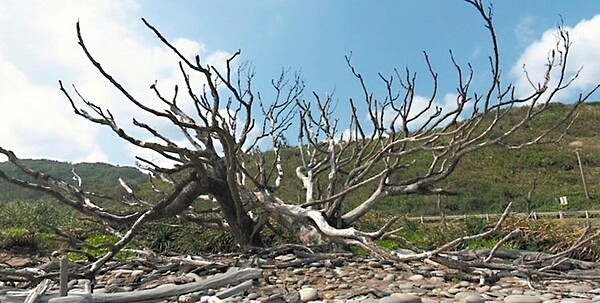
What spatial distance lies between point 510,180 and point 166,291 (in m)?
21.9

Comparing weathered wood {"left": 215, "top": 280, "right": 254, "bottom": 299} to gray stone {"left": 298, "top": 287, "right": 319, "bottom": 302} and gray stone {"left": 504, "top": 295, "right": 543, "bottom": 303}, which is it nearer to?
gray stone {"left": 298, "top": 287, "right": 319, "bottom": 302}

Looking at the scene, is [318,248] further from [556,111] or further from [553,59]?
[556,111]

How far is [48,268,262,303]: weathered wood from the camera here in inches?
117

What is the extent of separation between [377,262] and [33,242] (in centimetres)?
597

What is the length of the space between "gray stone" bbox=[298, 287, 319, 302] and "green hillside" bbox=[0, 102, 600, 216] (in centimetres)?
1223

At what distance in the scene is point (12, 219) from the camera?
1127 cm

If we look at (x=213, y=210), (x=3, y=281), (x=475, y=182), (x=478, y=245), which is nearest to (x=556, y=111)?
(x=475, y=182)

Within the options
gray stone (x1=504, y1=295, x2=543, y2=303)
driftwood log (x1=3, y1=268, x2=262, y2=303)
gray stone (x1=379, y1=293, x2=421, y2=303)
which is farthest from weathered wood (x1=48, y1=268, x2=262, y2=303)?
gray stone (x1=504, y1=295, x2=543, y2=303)

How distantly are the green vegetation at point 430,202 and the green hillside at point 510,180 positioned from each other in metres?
0.04

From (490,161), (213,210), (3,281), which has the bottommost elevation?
(3,281)

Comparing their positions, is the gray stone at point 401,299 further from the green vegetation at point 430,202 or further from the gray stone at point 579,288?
the green vegetation at point 430,202

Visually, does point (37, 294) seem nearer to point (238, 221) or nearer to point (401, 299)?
point (401, 299)

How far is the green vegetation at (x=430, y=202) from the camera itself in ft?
21.9

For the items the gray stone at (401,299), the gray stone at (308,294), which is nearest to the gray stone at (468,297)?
the gray stone at (401,299)
